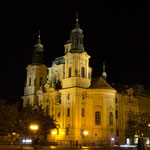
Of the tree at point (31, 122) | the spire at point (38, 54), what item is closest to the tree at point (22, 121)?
the tree at point (31, 122)

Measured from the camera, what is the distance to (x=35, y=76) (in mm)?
74125

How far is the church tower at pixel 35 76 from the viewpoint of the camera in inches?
2901

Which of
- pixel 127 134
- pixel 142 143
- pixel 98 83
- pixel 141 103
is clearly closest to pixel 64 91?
pixel 98 83

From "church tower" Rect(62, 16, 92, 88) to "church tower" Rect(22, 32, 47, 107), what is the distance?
12.5 metres

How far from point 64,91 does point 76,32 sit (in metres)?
15.3

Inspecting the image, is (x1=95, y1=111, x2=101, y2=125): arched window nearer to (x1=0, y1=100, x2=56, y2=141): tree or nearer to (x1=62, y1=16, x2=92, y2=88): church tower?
(x1=62, y1=16, x2=92, y2=88): church tower

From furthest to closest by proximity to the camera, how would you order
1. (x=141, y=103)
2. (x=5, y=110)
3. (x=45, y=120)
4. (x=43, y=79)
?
(x=141, y=103) < (x=43, y=79) < (x=45, y=120) < (x=5, y=110)

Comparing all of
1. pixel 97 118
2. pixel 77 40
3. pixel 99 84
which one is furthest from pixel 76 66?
pixel 97 118

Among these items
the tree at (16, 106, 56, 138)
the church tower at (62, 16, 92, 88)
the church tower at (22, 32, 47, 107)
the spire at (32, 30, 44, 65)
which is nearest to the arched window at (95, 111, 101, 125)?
the church tower at (62, 16, 92, 88)

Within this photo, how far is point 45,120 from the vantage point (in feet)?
178

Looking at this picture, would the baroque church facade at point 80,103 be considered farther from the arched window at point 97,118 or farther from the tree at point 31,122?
the tree at point 31,122

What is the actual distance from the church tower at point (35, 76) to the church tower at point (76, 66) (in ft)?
40.9

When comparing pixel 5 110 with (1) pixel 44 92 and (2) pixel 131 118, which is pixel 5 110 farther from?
(2) pixel 131 118

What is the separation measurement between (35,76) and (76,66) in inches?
645
